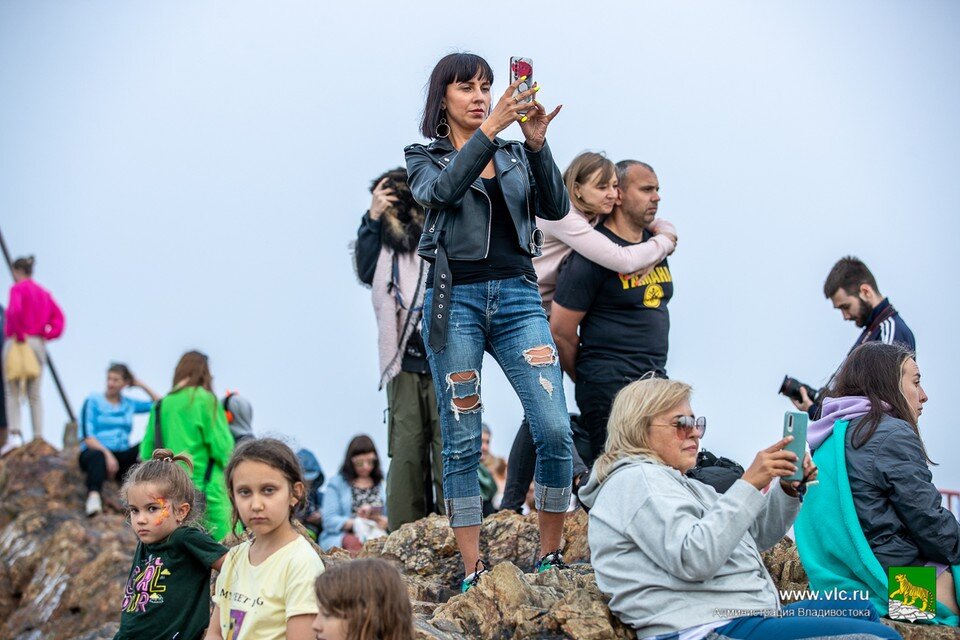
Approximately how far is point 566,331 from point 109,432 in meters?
6.91

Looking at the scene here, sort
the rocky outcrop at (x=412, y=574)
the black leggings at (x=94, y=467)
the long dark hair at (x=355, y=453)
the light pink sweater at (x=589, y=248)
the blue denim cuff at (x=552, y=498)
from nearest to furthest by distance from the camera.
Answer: the rocky outcrop at (x=412, y=574) < the blue denim cuff at (x=552, y=498) < the light pink sweater at (x=589, y=248) < the long dark hair at (x=355, y=453) < the black leggings at (x=94, y=467)

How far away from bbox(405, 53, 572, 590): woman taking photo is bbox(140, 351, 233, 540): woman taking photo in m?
4.27

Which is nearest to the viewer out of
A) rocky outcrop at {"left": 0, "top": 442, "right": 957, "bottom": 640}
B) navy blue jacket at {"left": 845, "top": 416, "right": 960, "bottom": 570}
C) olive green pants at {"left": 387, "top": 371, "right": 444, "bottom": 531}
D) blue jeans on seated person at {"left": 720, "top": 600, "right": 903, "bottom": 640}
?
blue jeans on seated person at {"left": 720, "top": 600, "right": 903, "bottom": 640}

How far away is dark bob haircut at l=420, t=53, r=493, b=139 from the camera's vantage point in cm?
547

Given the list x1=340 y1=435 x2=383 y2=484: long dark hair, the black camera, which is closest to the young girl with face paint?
the black camera

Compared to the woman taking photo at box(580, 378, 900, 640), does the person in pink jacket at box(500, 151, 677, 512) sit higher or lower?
higher

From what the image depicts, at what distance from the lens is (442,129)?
221 inches

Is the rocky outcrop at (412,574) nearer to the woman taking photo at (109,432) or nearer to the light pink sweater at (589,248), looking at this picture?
the woman taking photo at (109,432)

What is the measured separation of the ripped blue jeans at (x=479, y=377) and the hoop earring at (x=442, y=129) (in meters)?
0.76

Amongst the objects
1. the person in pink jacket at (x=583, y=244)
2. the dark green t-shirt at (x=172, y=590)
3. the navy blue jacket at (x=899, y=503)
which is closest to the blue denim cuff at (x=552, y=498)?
the person in pink jacket at (x=583, y=244)

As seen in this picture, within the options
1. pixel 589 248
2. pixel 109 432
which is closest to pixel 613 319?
pixel 589 248

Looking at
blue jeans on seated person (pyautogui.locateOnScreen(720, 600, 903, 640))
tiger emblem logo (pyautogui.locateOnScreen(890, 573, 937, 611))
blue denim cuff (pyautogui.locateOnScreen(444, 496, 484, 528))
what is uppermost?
blue denim cuff (pyautogui.locateOnScreen(444, 496, 484, 528))

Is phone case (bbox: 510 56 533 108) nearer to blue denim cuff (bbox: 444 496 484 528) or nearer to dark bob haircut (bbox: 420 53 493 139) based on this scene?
dark bob haircut (bbox: 420 53 493 139)

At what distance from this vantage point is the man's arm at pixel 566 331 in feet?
21.5
